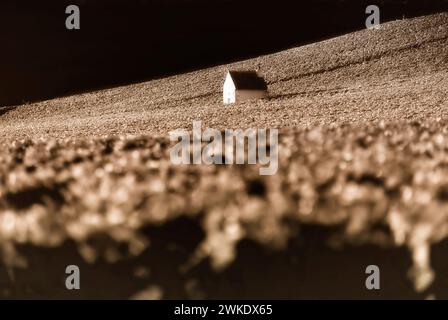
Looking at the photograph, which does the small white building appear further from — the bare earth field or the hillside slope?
the bare earth field

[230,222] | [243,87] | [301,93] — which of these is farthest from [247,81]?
[230,222]

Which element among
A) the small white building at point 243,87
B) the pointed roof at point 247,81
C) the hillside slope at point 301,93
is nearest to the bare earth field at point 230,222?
the hillside slope at point 301,93

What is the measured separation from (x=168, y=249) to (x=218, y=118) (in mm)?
22611

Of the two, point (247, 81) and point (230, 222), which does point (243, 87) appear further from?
point (230, 222)

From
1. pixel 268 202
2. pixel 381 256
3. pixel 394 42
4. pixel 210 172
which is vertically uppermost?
pixel 394 42

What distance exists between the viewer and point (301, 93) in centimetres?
3769

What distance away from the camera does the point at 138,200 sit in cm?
445

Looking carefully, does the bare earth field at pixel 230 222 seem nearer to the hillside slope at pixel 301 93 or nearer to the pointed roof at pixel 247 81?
the hillside slope at pixel 301 93

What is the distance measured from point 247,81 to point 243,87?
3.85 ft

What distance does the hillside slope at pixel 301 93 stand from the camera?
83.3 feet

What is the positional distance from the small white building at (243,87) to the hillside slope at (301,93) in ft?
3.31
